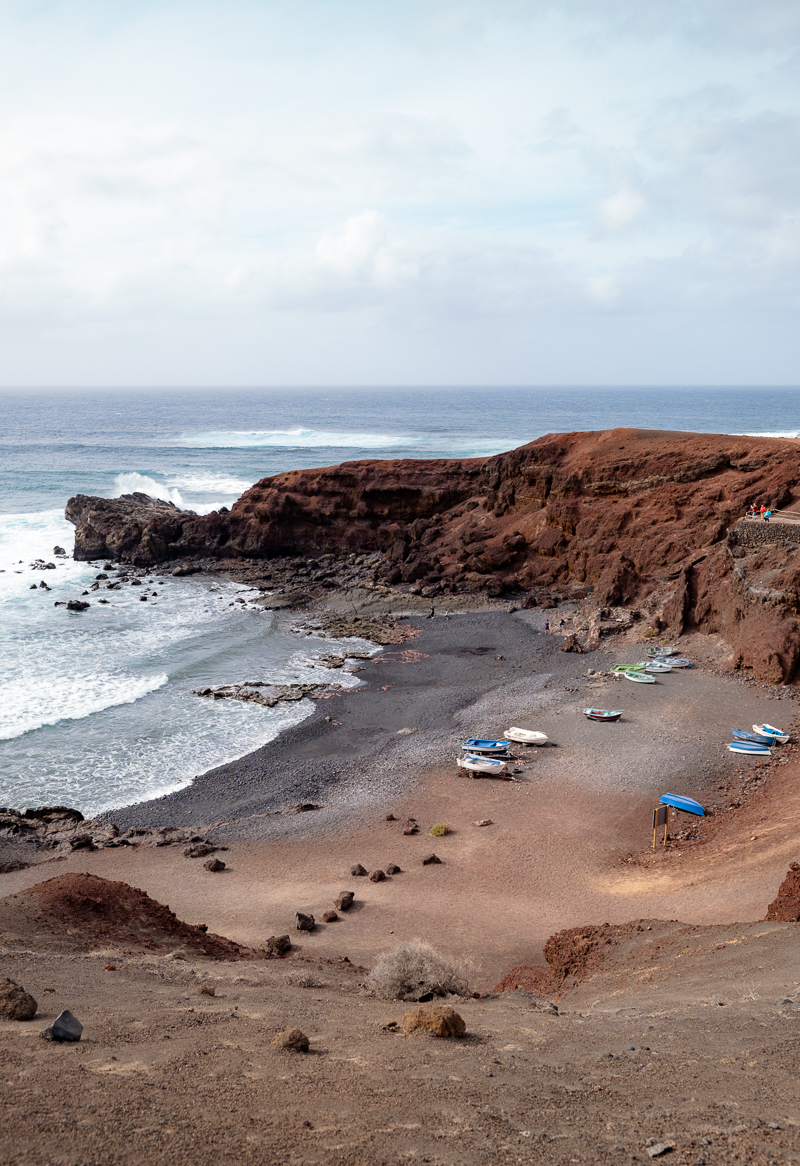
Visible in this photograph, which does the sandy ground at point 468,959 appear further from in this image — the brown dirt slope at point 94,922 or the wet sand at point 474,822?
the brown dirt slope at point 94,922

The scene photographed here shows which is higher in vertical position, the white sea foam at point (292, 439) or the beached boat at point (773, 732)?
the white sea foam at point (292, 439)

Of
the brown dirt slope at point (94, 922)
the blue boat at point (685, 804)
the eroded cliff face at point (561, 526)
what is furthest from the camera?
the eroded cliff face at point (561, 526)

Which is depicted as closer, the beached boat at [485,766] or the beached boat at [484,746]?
the beached boat at [485,766]

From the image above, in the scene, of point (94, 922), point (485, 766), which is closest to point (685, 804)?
point (485, 766)

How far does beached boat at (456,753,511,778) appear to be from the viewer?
21.2m

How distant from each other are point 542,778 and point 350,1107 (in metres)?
15.7

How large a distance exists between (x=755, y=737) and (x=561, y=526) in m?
20.3

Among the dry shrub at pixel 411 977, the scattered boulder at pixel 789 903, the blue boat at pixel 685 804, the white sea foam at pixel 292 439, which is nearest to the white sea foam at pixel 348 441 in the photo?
the white sea foam at pixel 292 439

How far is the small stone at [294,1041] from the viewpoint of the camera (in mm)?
7207

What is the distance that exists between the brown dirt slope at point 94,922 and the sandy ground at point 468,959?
24.6 inches

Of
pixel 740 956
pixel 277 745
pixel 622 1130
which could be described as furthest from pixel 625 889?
pixel 277 745

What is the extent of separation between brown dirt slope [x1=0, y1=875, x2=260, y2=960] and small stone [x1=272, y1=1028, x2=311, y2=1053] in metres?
4.98

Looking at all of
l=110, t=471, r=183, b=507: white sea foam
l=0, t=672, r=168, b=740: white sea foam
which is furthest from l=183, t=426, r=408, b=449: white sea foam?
l=0, t=672, r=168, b=740: white sea foam

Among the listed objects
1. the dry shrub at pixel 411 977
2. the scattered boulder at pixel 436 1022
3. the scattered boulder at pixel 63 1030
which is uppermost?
the scattered boulder at pixel 63 1030
